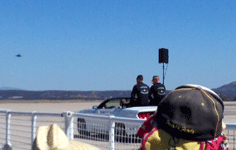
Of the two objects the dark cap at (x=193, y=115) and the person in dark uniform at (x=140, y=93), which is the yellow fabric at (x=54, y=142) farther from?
the person in dark uniform at (x=140, y=93)

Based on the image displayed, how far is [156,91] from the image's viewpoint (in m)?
8.86

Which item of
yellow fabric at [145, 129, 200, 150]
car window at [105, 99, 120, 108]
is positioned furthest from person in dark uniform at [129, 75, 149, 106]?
yellow fabric at [145, 129, 200, 150]

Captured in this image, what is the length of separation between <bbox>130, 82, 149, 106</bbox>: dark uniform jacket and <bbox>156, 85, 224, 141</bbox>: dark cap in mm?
7540

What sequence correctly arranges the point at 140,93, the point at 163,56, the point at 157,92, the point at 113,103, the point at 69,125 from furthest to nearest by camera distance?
1. the point at 163,56
2. the point at 113,103
3. the point at 140,93
4. the point at 157,92
5. the point at 69,125

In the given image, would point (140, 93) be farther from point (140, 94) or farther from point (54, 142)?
point (54, 142)

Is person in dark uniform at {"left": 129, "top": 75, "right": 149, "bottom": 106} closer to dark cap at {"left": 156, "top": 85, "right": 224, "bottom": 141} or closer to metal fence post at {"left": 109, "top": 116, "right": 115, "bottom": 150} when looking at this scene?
metal fence post at {"left": 109, "top": 116, "right": 115, "bottom": 150}

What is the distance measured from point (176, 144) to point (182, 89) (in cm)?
23

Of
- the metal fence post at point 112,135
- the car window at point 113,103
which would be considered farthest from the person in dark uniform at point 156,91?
the metal fence post at point 112,135

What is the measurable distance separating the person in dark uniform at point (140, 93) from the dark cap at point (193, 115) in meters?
7.54

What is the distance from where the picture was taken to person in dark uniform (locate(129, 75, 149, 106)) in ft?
29.5

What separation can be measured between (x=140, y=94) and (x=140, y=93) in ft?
0.14

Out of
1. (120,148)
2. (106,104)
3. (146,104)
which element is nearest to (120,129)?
(120,148)

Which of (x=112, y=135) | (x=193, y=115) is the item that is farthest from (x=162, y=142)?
(x=112, y=135)

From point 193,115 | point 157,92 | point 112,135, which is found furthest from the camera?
point 157,92
